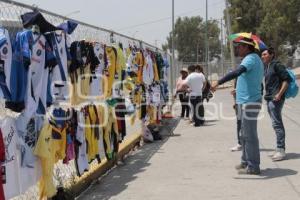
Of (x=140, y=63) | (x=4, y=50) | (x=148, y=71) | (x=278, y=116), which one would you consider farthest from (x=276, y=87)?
(x=4, y=50)

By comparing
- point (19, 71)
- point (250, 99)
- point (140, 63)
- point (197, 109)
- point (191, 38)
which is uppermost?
point (191, 38)

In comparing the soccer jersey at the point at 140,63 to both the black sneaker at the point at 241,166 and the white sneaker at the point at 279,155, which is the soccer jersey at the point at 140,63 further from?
the black sneaker at the point at 241,166

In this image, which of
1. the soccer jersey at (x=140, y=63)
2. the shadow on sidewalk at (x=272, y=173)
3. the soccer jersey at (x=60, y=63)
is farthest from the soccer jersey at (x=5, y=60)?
the soccer jersey at (x=140, y=63)

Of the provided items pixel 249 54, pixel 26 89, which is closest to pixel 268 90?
pixel 249 54

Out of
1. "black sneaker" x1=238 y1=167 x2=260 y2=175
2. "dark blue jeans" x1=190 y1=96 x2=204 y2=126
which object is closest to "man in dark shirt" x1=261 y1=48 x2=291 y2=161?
"black sneaker" x1=238 y1=167 x2=260 y2=175

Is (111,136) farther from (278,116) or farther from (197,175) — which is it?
(278,116)

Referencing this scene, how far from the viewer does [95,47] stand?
322 inches

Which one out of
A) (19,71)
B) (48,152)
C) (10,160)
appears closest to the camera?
(10,160)

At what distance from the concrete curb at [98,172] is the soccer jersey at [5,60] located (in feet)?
7.34

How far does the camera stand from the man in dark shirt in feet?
30.7

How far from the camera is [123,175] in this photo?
28.9ft

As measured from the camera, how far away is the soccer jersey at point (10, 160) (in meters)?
5.17

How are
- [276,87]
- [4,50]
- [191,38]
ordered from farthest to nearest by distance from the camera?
[191,38], [276,87], [4,50]

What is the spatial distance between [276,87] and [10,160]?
211 inches
